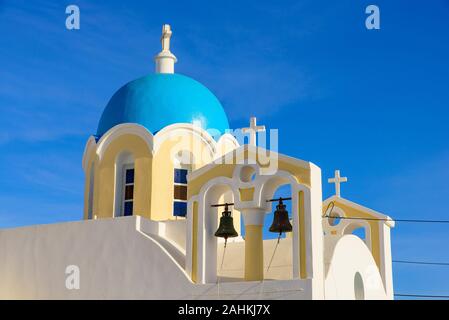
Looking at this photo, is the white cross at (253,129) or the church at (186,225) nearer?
the church at (186,225)

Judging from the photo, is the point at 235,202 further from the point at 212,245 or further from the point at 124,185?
the point at 124,185

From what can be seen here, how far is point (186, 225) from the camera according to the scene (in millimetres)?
13625

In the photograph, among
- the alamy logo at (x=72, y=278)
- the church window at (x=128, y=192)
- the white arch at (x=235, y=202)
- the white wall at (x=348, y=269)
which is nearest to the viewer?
the white arch at (x=235, y=202)

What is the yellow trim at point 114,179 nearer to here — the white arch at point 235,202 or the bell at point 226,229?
the white arch at point 235,202

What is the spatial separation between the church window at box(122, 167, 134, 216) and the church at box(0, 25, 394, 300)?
29mm

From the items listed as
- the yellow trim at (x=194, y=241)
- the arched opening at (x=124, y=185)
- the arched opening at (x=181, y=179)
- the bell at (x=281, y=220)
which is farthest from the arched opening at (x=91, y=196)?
the bell at (x=281, y=220)

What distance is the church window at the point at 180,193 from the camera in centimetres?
1600

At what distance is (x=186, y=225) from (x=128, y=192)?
3.08 meters

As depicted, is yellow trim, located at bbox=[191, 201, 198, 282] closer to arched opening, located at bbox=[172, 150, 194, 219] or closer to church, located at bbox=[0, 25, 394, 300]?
church, located at bbox=[0, 25, 394, 300]

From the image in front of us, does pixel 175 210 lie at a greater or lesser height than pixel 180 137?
lesser
